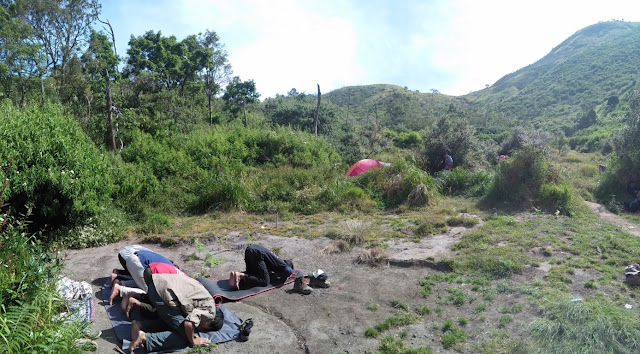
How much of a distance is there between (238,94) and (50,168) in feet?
57.5

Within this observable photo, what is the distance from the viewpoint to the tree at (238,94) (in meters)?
23.8

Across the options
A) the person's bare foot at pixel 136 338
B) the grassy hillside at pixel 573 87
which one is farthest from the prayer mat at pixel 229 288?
the grassy hillside at pixel 573 87

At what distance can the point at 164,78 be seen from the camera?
22.7 metres

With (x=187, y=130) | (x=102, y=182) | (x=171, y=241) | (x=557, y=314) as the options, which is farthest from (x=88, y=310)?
(x=187, y=130)

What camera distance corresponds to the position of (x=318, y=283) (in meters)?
6.33

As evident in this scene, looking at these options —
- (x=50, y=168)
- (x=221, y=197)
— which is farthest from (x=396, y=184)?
(x=50, y=168)

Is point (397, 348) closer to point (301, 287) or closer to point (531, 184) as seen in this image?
point (301, 287)

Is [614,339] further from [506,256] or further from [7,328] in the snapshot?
[7,328]

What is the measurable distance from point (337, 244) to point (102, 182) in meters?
4.72

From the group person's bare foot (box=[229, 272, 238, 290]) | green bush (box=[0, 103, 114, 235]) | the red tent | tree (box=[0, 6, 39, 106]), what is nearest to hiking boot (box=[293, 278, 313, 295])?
person's bare foot (box=[229, 272, 238, 290])

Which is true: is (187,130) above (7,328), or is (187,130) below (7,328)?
above

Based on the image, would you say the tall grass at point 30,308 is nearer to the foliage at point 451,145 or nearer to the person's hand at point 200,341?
the person's hand at point 200,341

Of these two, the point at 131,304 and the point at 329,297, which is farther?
the point at 329,297

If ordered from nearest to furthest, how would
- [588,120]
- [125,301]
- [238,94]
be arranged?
[125,301] < [238,94] < [588,120]
